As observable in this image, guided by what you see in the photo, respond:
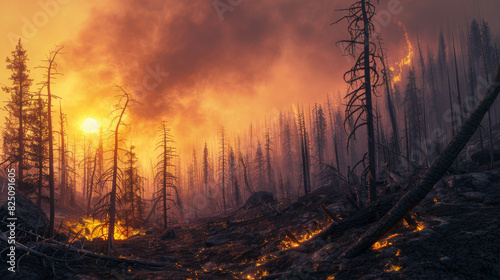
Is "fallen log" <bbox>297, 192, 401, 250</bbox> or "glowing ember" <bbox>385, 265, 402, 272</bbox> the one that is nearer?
"glowing ember" <bbox>385, 265, 402, 272</bbox>

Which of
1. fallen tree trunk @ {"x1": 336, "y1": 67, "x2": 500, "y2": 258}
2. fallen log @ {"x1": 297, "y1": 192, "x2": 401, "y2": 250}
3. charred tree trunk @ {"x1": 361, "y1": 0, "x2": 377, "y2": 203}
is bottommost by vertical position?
fallen log @ {"x1": 297, "y1": 192, "x2": 401, "y2": 250}

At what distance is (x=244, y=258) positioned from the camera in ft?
33.1

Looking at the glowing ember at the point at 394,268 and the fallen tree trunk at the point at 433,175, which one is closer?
the fallen tree trunk at the point at 433,175

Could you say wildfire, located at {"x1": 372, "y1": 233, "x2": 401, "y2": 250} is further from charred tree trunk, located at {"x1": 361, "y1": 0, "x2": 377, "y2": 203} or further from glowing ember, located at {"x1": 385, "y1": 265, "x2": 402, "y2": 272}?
charred tree trunk, located at {"x1": 361, "y1": 0, "x2": 377, "y2": 203}

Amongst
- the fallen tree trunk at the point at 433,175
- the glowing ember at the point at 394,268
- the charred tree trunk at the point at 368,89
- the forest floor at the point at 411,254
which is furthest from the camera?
the charred tree trunk at the point at 368,89

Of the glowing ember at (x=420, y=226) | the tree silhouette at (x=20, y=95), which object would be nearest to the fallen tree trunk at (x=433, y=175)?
the glowing ember at (x=420, y=226)

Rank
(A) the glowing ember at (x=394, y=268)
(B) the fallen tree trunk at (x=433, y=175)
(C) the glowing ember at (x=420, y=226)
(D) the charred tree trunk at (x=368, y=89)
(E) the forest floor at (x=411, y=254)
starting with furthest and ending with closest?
(D) the charred tree trunk at (x=368, y=89) < (C) the glowing ember at (x=420, y=226) < (A) the glowing ember at (x=394, y=268) < (E) the forest floor at (x=411, y=254) < (B) the fallen tree trunk at (x=433, y=175)

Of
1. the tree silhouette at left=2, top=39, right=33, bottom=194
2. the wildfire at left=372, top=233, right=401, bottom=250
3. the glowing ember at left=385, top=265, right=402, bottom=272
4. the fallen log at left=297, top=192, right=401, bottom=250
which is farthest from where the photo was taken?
the tree silhouette at left=2, top=39, right=33, bottom=194

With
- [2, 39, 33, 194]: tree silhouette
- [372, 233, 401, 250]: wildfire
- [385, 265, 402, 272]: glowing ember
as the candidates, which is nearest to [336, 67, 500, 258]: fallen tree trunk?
[372, 233, 401, 250]: wildfire

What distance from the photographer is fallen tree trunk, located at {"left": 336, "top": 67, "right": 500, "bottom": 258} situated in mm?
3807

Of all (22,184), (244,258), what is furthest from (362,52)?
(22,184)

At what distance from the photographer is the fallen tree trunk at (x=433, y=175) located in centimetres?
381

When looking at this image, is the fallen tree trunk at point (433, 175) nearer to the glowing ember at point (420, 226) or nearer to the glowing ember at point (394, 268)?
the glowing ember at point (394, 268)

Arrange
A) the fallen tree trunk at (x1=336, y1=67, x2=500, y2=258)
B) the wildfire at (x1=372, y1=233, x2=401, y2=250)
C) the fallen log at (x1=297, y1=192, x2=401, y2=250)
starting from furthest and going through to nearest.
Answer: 1. the fallen log at (x1=297, y1=192, x2=401, y2=250)
2. the wildfire at (x1=372, y1=233, x2=401, y2=250)
3. the fallen tree trunk at (x1=336, y1=67, x2=500, y2=258)
